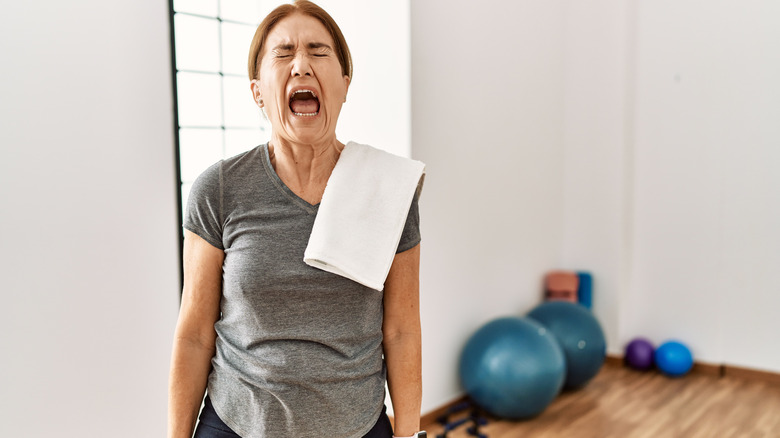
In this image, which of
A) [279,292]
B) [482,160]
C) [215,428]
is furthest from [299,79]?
[482,160]

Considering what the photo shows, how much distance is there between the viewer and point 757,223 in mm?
Answer: 3570

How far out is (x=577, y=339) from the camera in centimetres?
332

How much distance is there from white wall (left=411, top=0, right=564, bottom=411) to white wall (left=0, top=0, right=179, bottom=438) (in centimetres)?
120

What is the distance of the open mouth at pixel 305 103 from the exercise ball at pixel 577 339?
262cm

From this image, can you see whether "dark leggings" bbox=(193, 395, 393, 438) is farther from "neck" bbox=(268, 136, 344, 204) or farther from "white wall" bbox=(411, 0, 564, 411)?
"white wall" bbox=(411, 0, 564, 411)

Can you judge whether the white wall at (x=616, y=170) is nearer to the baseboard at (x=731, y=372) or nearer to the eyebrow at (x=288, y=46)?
the baseboard at (x=731, y=372)

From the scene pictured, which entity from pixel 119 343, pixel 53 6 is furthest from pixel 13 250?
pixel 53 6

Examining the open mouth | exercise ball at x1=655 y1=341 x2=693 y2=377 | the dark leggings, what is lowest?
exercise ball at x1=655 y1=341 x2=693 y2=377

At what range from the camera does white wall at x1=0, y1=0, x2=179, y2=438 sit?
1.70 meters

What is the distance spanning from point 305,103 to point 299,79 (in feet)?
0.15

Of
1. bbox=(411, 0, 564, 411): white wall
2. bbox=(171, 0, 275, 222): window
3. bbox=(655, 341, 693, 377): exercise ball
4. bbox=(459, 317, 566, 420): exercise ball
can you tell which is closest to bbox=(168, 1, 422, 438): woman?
bbox=(171, 0, 275, 222): window

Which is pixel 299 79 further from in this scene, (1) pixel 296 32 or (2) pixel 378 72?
(2) pixel 378 72

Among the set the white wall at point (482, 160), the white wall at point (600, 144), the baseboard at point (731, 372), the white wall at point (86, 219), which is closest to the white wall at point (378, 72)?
the white wall at point (482, 160)

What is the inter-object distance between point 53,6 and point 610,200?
330 centimetres
